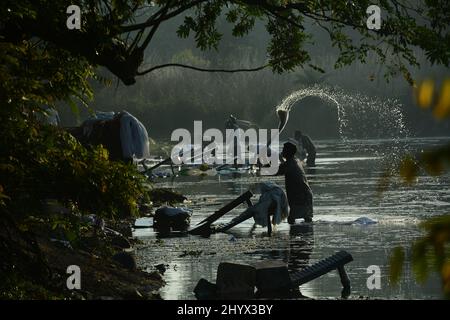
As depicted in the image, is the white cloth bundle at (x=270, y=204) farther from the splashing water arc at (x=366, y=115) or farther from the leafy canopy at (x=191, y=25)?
the splashing water arc at (x=366, y=115)

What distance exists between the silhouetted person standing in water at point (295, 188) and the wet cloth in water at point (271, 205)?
0.88 feet

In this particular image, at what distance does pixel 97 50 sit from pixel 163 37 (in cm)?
12206

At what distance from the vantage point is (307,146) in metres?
39.7

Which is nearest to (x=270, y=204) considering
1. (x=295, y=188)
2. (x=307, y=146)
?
(x=295, y=188)

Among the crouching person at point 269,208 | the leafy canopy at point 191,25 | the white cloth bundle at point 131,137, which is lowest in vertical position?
the crouching person at point 269,208

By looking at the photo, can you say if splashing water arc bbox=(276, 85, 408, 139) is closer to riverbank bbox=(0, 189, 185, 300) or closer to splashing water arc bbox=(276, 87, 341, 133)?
splashing water arc bbox=(276, 87, 341, 133)

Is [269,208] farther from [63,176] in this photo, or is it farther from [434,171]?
[434,171]

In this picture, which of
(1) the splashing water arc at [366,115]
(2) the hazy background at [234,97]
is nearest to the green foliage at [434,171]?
(1) the splashing water arc at [366,115]

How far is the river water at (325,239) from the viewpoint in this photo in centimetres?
1224

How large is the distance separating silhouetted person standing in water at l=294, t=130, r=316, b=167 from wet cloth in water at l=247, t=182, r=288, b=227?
2024cm

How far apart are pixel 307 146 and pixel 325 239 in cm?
2282
